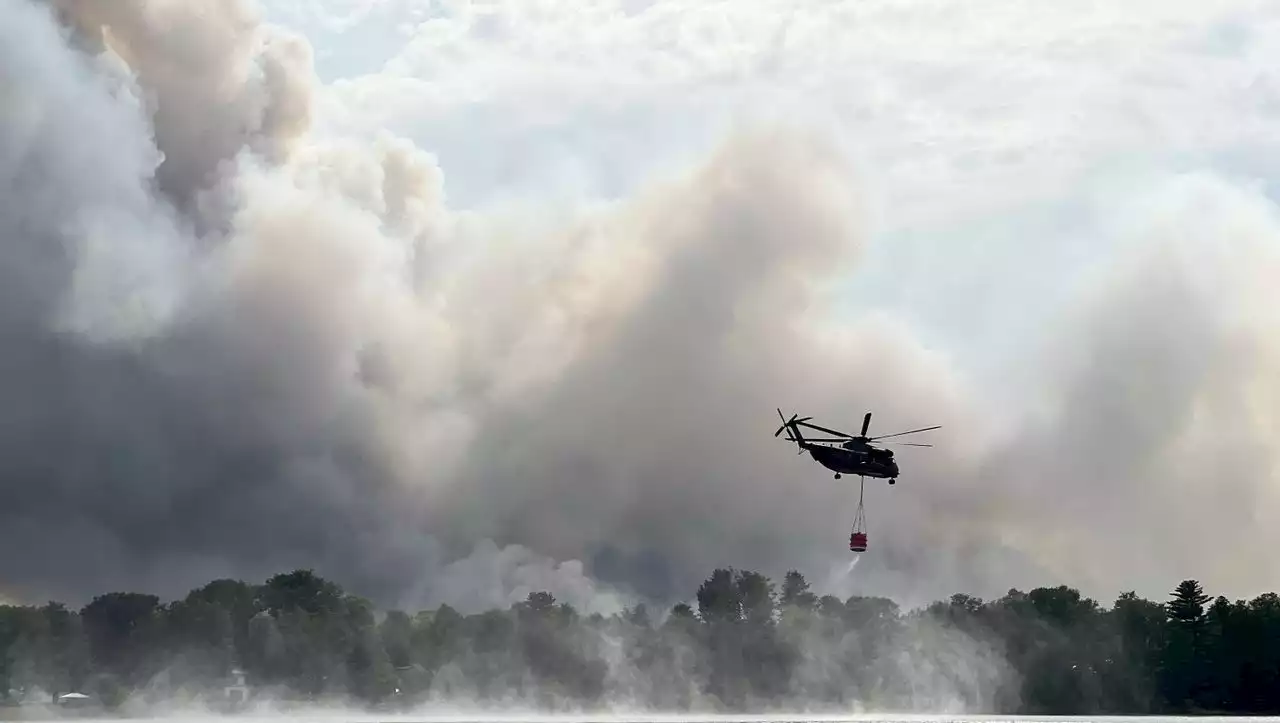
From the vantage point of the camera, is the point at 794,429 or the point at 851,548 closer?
the point at 851,548

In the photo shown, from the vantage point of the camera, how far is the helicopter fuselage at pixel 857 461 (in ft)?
541

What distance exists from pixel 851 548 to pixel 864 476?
886 centimetres

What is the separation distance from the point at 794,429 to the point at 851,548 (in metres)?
17.2

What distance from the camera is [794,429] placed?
17225 centimetres

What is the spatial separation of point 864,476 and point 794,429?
33.9 ft

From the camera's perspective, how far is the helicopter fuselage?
16488 centimetres

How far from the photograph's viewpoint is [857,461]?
166m

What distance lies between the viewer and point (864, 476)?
542 ft

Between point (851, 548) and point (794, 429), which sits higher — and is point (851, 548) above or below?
below

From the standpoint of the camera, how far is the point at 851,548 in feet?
523
